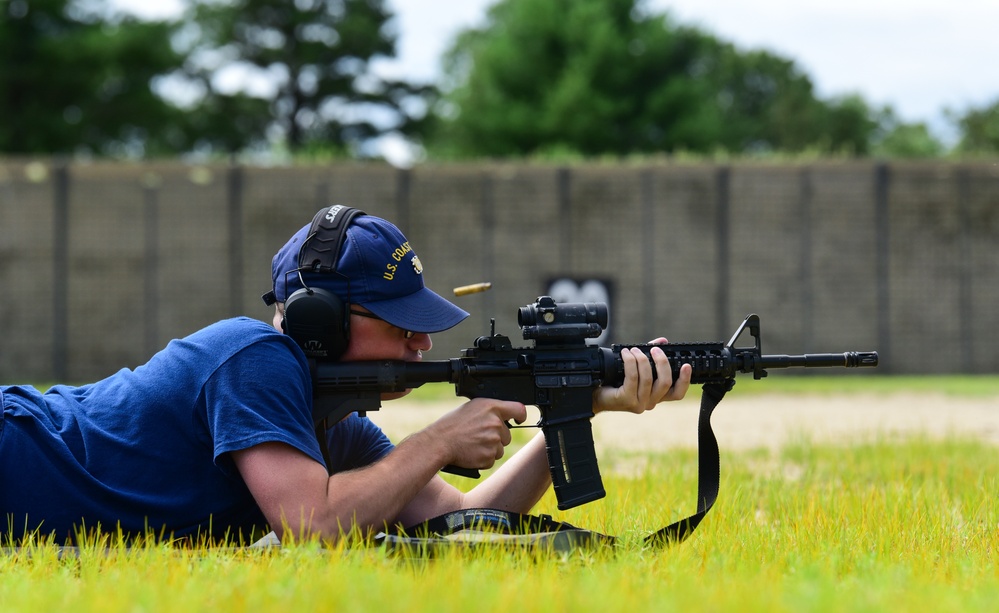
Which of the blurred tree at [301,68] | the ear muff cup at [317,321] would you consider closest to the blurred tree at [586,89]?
the blurred tree at [301,68]

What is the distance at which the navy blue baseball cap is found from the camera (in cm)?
359

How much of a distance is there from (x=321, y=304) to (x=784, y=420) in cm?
899

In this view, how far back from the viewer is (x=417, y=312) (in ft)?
12.0

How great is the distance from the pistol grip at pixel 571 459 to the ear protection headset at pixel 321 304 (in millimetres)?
827

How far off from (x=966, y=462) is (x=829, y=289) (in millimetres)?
12554

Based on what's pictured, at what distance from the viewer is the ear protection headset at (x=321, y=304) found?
3.50 m

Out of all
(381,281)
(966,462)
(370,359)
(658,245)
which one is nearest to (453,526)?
(370,359)

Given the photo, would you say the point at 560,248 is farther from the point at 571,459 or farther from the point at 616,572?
the point at 616,572

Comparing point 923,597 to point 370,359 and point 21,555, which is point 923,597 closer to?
point 370,359

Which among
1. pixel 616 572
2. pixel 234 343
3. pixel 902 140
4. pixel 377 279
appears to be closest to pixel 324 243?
Result: pixel 377 279

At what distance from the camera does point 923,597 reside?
289 cm

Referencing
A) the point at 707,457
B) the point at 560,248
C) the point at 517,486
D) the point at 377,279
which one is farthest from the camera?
the point at 560,248

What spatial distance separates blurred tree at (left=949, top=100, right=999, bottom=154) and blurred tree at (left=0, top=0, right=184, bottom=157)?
30457mm

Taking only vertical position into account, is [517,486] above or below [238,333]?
below
